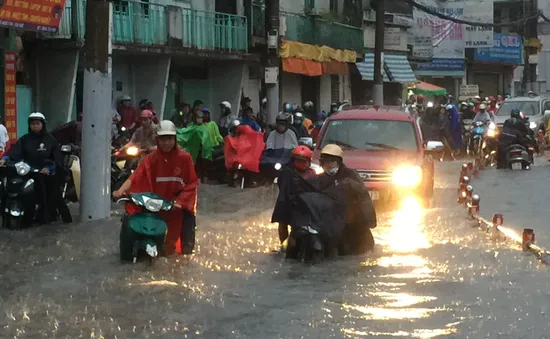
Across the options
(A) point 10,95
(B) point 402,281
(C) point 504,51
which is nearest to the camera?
(B) point 402,281

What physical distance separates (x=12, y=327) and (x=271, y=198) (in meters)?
9.82

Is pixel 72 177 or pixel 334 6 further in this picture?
pixel 334 6

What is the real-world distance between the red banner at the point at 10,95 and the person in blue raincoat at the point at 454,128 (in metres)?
12.5

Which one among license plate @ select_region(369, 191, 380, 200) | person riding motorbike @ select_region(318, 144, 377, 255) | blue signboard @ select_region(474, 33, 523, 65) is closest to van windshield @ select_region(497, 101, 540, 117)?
license plate @ select_region(369, 191, 380, 200)

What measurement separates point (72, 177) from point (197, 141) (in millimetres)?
5158

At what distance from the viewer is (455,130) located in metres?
28.3

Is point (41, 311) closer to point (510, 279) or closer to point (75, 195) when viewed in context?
point (510, 279)

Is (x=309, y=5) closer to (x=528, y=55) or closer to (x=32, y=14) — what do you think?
(x=32, y=14)

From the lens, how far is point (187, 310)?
793 cm

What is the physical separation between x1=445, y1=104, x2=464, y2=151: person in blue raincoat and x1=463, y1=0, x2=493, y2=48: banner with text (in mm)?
22930

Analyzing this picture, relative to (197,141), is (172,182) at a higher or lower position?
lower

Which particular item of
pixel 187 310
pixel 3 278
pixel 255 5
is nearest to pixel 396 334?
pixel 187 310

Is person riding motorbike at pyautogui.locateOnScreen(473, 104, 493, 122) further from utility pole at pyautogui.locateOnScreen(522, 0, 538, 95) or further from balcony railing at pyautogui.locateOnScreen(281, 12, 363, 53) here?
utility pole at pyautogui.locateOnScreen(522, 0, 538, 95)

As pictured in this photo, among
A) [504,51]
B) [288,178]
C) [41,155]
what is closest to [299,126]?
[41,155]
